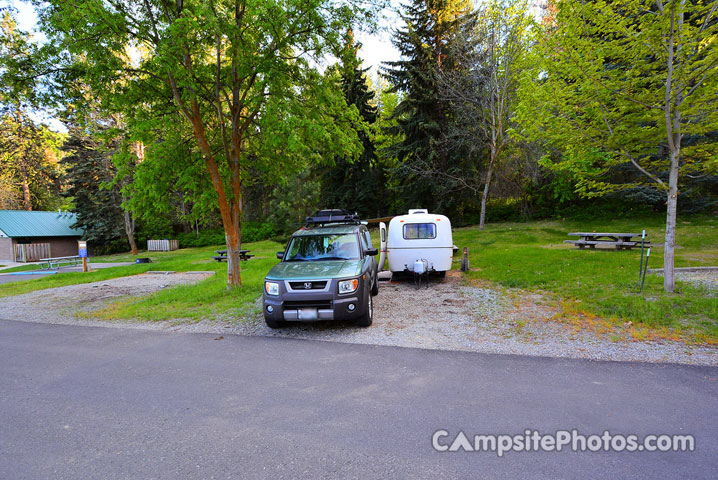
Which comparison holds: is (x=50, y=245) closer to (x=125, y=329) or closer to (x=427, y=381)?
(x=125, y=329)

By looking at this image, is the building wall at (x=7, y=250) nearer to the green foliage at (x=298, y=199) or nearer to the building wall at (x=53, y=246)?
the building wall at (x=53, y=246)

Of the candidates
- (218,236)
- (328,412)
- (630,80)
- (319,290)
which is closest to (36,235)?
(218,236)

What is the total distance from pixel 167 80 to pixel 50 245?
3252cm

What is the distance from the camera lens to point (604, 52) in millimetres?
7488

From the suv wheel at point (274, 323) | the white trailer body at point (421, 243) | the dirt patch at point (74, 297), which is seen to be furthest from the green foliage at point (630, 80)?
the dirt patch at point (74, 297)

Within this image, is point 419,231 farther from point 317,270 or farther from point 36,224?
point 36,224

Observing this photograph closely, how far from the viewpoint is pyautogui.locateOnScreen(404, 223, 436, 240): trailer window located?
409 inches

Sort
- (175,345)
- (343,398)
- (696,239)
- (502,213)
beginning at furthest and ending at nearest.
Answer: (502,213), (696,239), (175,345), (343,398)

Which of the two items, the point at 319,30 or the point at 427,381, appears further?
the point at 319,30

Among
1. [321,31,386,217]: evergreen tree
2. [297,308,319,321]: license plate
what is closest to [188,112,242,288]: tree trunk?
[297,308,319,321]: license plate

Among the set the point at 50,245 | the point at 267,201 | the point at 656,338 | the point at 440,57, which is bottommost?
the point at 656,338

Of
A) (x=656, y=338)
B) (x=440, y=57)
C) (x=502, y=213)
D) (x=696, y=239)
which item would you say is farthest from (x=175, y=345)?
(x=502, y=213)

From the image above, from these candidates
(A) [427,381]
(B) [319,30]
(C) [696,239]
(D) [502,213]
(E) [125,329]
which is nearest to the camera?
(A) [427,381]

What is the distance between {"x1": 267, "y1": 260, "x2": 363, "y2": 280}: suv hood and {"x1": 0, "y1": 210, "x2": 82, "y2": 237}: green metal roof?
119 ft
